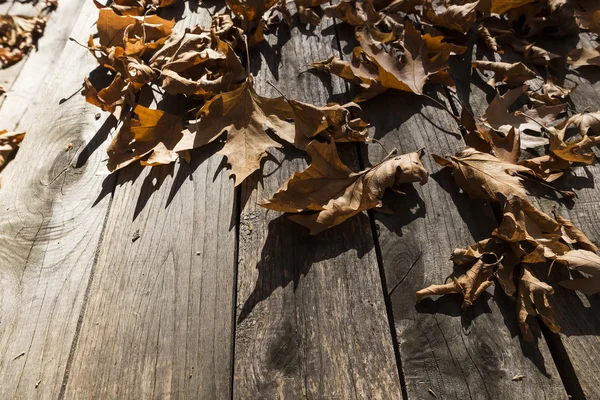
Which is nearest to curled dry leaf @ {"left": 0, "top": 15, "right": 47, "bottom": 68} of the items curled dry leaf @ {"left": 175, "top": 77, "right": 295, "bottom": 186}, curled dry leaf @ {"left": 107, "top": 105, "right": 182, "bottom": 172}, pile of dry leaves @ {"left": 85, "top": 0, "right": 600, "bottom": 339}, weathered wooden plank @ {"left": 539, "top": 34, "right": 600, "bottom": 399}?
pile of dry leaves @ {"left": 85, "top": 0, "right": 600, "bottom": 339}

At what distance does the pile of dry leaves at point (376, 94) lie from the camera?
1275mm

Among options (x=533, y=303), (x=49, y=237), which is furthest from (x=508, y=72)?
(x=49, y=237)

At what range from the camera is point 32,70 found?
2201 mm

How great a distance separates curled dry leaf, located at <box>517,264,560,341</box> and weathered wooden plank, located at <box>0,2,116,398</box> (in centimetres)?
106

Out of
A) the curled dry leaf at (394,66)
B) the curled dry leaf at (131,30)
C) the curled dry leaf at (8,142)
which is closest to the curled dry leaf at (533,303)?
the curled dry leaf at (394,66)

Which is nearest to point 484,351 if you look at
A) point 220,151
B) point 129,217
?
point 220,151

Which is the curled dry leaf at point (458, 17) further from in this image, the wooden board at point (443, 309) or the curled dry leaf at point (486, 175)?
the curled dry leaf at point (486, 175)

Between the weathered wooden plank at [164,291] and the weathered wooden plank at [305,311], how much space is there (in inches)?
2.0

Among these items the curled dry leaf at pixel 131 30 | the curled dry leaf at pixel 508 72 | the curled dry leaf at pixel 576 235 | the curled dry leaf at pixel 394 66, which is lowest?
the curled dry leaf at pixel 576 235

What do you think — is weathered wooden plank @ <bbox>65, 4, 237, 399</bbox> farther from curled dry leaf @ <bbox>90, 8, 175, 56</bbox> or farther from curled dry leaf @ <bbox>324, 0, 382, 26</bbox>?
curled dry leaf @ <bbox>324, 0, 382, 26</bbox>

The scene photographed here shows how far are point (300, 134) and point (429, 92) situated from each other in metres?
0.52

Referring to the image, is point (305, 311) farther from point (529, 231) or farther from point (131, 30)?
point (131, 30)

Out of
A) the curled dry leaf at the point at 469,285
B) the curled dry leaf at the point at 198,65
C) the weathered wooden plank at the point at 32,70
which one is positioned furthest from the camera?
the weathered wooden plank at the point at 32,70

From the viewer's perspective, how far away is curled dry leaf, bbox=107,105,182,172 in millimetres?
1517
